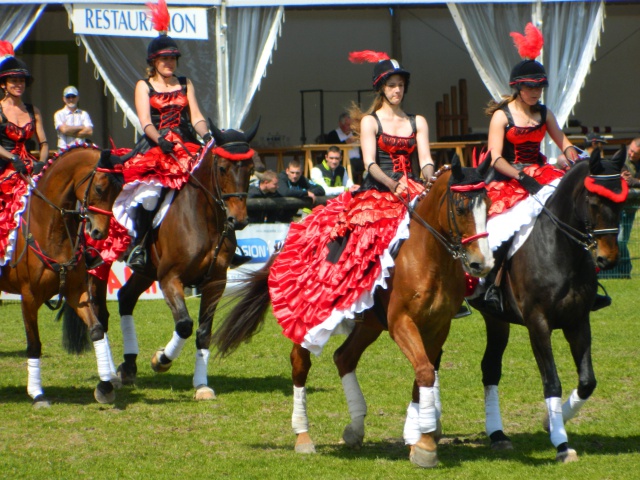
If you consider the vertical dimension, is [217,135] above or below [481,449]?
above

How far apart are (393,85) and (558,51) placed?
36.9 feet

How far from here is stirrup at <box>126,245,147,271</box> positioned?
9.18m

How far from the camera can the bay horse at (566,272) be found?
6633mm

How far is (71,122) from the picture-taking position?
54.4ft

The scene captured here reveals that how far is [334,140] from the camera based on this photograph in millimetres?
18500

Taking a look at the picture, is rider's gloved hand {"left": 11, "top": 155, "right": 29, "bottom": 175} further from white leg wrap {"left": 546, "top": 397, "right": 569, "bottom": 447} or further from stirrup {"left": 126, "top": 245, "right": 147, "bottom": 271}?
white leg wrap {"left": 546, "top": 397, "right": 569, "bottom": 447}

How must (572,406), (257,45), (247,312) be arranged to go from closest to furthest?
1. (572,406)
2. (247,312)
3. (257,45)

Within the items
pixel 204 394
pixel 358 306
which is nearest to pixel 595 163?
pixel 358 306

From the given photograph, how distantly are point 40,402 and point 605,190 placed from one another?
16.3 feet

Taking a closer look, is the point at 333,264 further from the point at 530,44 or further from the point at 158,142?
the point at 158,142

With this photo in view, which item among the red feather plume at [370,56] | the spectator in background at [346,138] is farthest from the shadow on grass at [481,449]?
the spectator in background at [346,138]

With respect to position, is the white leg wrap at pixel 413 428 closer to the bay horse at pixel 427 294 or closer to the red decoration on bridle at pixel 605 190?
the bay horse at pixel 427 294

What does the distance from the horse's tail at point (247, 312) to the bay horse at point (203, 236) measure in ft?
2.48

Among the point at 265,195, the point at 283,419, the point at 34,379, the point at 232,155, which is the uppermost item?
the point at 232,155
